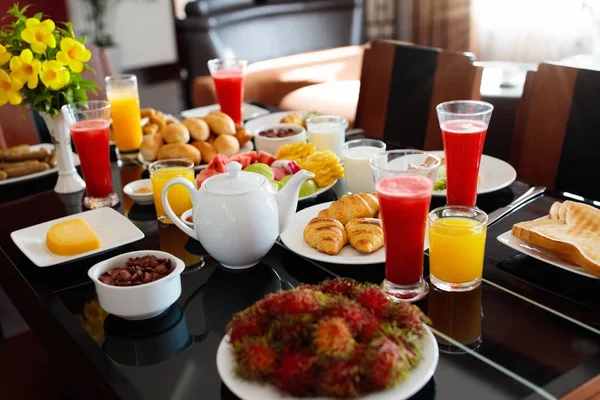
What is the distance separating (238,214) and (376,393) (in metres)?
0.47

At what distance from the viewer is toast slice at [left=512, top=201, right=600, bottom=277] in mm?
1052

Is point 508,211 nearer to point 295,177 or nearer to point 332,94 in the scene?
point 295,177

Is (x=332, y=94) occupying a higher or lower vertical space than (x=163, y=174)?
lower

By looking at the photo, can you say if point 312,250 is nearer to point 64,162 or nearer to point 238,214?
point 238,214

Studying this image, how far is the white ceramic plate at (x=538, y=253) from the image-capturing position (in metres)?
1.05

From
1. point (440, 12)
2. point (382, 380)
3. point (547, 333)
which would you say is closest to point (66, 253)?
point (382, 380)

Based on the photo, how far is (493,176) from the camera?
4.92ft

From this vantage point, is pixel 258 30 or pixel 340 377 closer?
pixel 340 377

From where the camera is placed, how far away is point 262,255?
Result: 1.19 metres

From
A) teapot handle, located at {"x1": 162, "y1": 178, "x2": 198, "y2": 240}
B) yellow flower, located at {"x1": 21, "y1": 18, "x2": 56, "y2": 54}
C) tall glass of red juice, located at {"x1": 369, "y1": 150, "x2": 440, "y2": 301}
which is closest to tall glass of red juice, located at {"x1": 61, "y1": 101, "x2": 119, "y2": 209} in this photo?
yellow flower, located at {"x1": 21, "y1": 18, "x2": 56, "y2": 54}

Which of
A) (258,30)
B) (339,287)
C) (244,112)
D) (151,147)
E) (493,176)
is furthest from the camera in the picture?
(258,30)

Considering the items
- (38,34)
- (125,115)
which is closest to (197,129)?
(125,115)

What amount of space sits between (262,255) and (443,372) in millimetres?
441

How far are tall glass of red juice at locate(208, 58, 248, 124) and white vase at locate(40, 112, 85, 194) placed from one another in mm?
556
